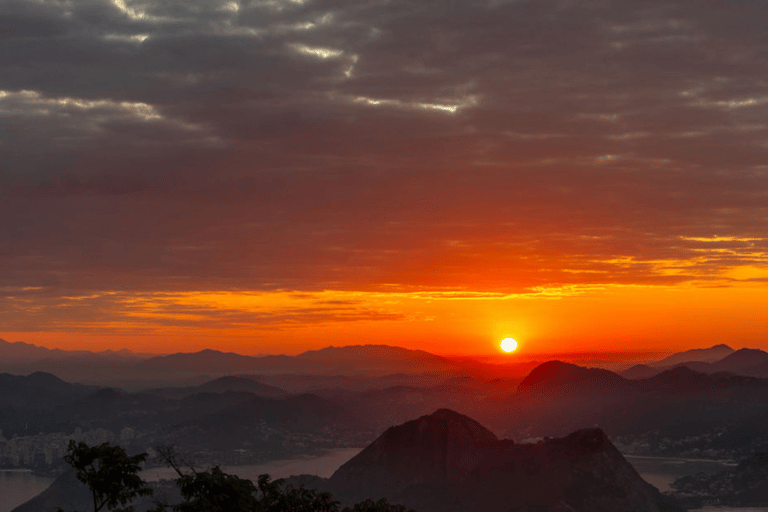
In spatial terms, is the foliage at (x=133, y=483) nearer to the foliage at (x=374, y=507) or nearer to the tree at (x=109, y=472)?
the tree at (x=109, y=472)

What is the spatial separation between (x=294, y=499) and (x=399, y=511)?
11.9m

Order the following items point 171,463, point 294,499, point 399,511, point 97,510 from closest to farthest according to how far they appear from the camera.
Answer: point 97,510, point 171,463, point 294,499, point 399,511

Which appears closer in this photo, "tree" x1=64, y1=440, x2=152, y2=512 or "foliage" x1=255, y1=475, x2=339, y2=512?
"tree" x1=64, y1=440, x2=152, y2=512

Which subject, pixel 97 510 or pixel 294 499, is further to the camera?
pixel 294 499

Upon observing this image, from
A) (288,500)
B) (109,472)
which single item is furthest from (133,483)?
(288,500)

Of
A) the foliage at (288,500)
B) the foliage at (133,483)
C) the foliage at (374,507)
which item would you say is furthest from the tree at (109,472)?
the foliage at (374,507)

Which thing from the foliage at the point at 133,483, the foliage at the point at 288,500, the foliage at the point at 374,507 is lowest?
the foliage at the point at 374,507

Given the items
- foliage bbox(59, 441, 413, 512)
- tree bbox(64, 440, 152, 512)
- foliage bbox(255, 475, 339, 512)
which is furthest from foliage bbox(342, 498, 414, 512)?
tree bbox(64, 440, 152, 512)

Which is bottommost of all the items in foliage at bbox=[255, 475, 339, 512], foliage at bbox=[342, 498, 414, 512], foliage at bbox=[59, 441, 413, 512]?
foliage at bbox=[342, 498, 414, 512]

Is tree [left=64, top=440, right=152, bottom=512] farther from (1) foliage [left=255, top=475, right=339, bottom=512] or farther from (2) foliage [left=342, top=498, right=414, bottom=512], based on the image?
(2) foliage [left=342, top=498, right=414, bottom=512]

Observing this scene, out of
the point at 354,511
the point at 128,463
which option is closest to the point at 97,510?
the point at 128,463

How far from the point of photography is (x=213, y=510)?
188 feet

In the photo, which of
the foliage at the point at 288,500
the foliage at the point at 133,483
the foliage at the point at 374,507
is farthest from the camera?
the foliage at the point at 374,507

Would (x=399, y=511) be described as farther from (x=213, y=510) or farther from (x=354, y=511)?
(x=213, y=510)
